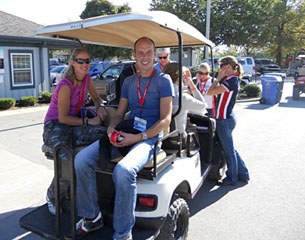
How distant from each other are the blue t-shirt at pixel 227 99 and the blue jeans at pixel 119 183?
1877 mm

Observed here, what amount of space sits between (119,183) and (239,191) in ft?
8.42

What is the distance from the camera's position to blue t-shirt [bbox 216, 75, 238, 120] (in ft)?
13.7

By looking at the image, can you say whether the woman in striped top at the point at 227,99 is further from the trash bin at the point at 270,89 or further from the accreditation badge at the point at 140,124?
the trash bin at the point at 270,89

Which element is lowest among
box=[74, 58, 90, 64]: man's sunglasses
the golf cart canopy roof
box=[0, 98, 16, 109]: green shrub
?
box=[0, 98, 16, 109]: green shrub

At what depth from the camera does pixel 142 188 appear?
2480mm

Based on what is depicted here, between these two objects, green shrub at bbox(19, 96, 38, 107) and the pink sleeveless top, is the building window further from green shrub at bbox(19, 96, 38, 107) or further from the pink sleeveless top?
the pink sleeveless top

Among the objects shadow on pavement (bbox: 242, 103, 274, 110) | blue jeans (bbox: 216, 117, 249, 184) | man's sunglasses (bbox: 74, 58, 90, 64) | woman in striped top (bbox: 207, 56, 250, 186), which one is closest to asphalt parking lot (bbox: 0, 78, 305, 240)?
blue jeans (bbox: 216, 117, 249, 184)

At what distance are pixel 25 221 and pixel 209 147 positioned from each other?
2.32 m

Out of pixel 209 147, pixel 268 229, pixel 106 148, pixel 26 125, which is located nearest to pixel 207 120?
pixel 209 147

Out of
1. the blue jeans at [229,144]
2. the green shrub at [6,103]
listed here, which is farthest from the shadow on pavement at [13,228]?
the green shrub at [6,103]

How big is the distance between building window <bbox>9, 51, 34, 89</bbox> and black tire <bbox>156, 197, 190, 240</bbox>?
11.6 meters

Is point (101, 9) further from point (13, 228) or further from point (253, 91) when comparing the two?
point (13, 228)

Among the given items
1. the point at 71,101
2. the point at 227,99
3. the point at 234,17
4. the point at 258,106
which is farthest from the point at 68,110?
the point at 234,17

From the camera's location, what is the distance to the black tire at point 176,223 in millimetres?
2604
